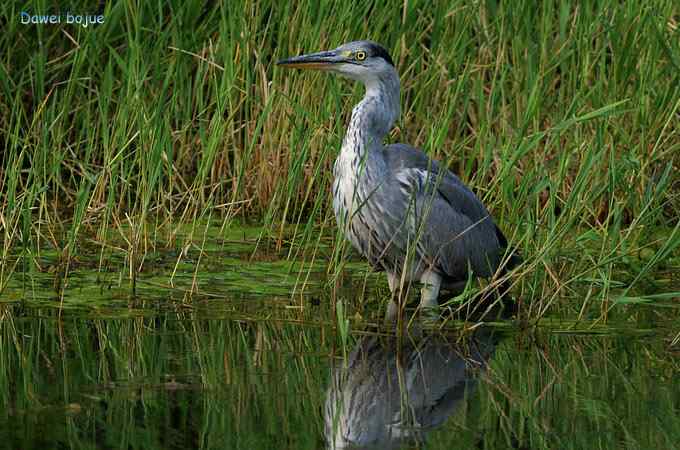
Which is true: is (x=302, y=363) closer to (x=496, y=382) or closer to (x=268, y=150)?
(x=496, y=382)

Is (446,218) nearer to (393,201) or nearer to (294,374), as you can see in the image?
(393,201)

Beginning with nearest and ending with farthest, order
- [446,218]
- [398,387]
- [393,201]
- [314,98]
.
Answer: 1. [398,387]
2. [393,201]
3. [446,218]
4. [314,98]

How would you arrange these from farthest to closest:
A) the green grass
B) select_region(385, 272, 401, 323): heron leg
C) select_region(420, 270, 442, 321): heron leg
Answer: the green grass < select_region(420, 270, 442, 321): heron leg < select_region(385, 272, 401, 323): heron leg

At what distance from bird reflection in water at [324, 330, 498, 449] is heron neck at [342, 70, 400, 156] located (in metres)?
1.14

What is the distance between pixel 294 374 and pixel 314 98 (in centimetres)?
269

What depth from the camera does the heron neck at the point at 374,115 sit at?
19.3ft

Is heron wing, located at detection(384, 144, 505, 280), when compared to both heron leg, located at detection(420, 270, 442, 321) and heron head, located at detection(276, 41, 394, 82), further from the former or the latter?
heron head, located at detection(276, 41, 394, 82)

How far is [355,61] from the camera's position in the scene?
6.14m

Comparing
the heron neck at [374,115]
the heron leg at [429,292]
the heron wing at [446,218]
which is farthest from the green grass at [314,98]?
the heron leg at [429,292]

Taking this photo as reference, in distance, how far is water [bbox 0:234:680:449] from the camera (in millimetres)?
3740

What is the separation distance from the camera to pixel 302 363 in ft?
15.0

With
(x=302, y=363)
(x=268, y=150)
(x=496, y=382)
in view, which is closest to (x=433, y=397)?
(x=496, y=382)

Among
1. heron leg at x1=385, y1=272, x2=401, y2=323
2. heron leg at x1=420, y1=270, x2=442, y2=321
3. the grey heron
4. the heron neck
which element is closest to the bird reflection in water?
heron leg at x1=385, y1=272, x2=401, y2=323

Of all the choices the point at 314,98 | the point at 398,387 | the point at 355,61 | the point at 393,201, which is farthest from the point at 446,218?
the point at 398,387
